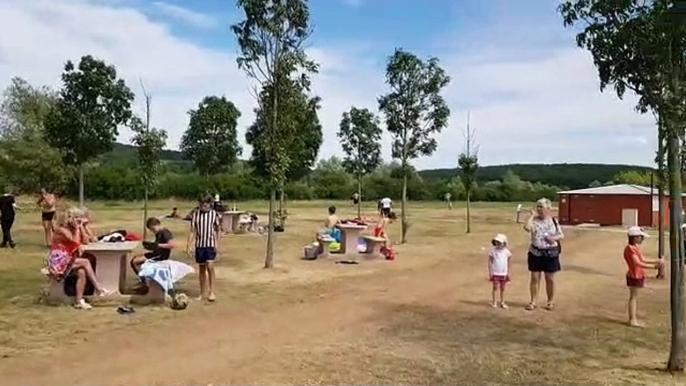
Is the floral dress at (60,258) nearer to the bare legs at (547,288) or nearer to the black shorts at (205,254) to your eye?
the black shorts at (205,254)

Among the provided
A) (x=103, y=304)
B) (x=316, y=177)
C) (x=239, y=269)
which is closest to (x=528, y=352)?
(x=103, y=304)

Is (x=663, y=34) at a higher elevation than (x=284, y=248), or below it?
higher

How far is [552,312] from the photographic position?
9547 mm

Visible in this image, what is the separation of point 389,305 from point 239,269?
15.8ft

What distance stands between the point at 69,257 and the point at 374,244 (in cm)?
860

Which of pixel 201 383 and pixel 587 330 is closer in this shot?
pixel 201 383

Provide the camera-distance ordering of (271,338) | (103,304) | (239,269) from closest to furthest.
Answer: (271,338) → (103,304) → (239,269)

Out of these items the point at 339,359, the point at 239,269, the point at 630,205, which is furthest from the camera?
the point at 630,205

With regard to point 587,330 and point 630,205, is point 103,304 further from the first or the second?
point 630,205

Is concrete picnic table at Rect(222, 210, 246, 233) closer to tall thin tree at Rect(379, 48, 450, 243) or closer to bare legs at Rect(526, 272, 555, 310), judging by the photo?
tall thin tree at Rect(379, 48, 450, 243)

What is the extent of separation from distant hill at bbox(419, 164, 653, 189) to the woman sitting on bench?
6411cm

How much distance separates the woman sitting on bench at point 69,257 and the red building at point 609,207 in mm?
28259

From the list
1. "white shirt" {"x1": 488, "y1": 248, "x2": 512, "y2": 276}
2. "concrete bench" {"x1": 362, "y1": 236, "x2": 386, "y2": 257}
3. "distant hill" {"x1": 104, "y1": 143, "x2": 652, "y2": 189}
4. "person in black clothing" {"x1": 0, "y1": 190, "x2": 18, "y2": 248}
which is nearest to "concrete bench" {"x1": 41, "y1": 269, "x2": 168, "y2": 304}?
"white shirt" {"x1": 488, "y1": 248, "x2": 512, "y2": 276}

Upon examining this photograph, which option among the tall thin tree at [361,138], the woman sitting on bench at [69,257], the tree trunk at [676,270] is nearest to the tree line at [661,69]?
the tree trunk at [676,270]
